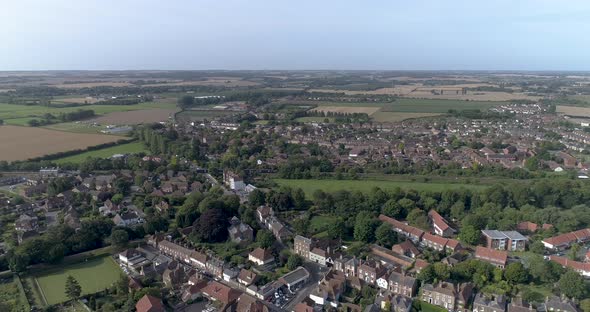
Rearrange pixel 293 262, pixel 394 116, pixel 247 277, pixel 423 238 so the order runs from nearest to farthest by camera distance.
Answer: pixel 247 277 → pixel 293 262 → pixel 423 238 → pixel 394 116

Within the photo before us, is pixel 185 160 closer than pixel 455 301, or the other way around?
pixel 455 301

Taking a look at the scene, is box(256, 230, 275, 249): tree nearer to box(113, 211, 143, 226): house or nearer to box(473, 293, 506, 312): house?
box(113, 211, 143, 226): house

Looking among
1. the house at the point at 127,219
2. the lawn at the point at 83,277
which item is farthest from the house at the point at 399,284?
the house at the point at 127,219

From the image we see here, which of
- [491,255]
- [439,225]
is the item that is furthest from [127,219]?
[491,255]

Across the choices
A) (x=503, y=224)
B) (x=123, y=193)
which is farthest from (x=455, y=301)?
(x=123, y=193)

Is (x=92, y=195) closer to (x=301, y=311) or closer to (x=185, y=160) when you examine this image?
(x=185, y=160)

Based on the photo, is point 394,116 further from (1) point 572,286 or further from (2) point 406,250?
(1) point 572,286
